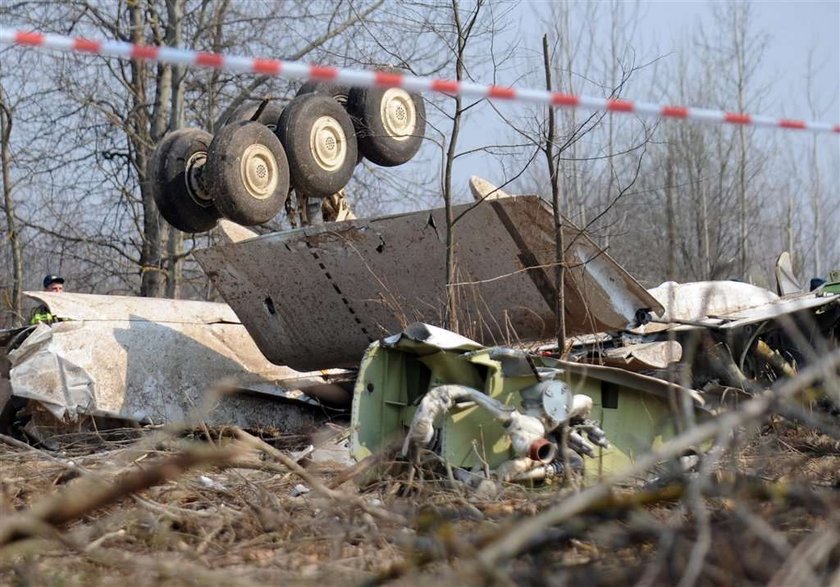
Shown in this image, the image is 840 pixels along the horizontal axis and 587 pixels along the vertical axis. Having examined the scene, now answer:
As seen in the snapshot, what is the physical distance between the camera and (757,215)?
89.5ft

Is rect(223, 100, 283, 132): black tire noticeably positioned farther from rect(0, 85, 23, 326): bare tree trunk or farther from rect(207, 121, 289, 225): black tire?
rect(0, 85, 23, 326): bare tree trunk

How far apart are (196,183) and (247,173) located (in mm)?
745

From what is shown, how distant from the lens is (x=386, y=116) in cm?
814

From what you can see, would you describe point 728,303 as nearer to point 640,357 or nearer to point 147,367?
point 640,357

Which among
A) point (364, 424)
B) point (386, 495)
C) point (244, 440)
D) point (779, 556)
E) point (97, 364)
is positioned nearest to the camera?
point (779, 556)

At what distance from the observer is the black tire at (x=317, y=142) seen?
25.5 feet

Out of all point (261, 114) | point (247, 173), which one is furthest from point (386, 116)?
point (247, 173)

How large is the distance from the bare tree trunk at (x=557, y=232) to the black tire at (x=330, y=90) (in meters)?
2.05

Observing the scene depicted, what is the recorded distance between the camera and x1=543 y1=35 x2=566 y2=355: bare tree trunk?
6.50 meters

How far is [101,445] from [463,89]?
3.69 meters

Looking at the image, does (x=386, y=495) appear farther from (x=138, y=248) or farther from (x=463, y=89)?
(x=138, y=248)

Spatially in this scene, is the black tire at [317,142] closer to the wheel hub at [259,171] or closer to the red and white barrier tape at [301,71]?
the wheel hub at [259,171]

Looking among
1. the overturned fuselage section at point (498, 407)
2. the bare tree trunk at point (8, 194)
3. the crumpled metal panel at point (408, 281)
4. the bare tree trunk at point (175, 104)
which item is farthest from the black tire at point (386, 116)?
the bare tree trunk at point (8, 194)

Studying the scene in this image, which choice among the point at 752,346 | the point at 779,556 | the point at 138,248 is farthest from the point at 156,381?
the point at 138,248
